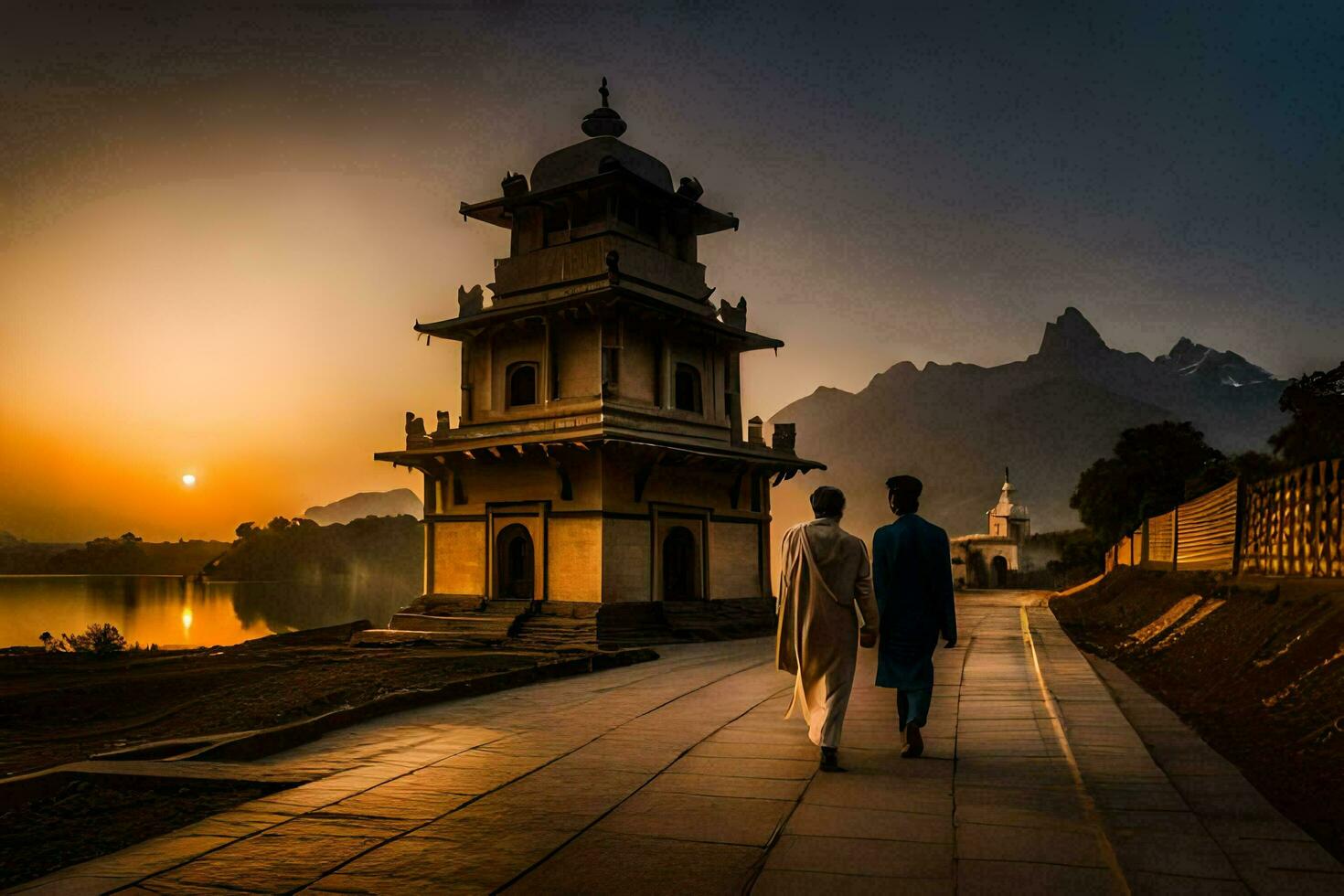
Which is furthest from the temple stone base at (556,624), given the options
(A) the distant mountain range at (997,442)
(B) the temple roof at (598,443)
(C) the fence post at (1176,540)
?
(A) the distant mountain range at (997,442)

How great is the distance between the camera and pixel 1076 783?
553 centimetres

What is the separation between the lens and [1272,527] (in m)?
12.0

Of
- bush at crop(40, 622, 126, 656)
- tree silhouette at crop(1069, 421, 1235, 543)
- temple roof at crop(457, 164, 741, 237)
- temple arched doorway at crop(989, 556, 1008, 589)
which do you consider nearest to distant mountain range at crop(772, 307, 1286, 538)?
temple arched doorway at crop(989, 556, 1008, 589)

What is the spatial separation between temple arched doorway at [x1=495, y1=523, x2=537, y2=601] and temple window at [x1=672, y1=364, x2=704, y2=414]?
491cm

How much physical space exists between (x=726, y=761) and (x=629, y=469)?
13949mm

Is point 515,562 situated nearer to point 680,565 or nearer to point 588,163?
point 680,565

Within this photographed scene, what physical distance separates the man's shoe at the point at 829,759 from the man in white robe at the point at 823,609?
135 millimetres

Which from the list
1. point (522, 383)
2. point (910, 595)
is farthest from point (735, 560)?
point (910, 595)

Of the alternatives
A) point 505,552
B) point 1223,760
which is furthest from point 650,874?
point 505,552

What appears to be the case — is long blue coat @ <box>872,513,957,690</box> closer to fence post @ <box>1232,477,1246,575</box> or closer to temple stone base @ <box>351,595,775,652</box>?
fence post @ <box>1232,477,1246,575</box>

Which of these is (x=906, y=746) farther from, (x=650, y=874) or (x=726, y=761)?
(x=650, y=874)

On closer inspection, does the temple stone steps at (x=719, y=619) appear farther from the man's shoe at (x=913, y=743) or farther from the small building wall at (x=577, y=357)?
the man's shoe at (x=913, y=743)

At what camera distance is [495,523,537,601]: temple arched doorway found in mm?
20906

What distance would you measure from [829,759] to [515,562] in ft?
52.2
